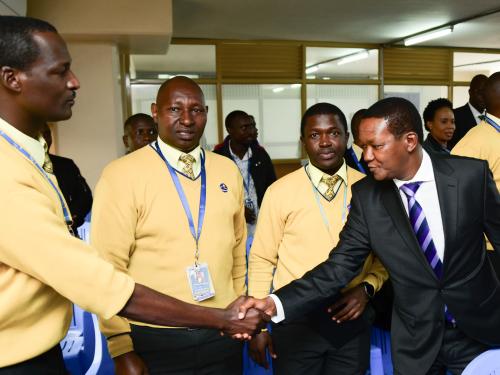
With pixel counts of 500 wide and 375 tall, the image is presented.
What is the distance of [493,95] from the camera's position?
10.1 ft

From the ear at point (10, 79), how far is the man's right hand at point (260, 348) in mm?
1452

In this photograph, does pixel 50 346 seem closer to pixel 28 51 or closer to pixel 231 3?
Result: pixel 28 51

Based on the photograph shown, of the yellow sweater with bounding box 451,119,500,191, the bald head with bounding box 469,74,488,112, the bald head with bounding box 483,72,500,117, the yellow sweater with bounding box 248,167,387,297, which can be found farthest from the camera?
the bald head with bounding box 469,74,488,112

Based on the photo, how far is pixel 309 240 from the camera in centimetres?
214

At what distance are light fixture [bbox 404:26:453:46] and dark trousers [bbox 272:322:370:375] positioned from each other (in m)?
8.09

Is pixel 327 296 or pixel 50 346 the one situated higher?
pixel 50 346

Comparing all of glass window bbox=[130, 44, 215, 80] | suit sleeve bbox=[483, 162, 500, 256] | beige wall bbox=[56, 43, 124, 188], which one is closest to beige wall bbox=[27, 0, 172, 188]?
beige wall bbox=[56, 43, 124, 188]

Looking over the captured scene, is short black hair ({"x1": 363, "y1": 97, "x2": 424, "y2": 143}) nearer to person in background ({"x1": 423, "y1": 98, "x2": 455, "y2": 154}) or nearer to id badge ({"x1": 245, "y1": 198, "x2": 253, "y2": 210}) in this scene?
id badge ({"x1": 245, "y1": 198, "x2": 253, "y2": 210})

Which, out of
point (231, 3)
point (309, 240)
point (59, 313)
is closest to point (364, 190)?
point (309, 240)

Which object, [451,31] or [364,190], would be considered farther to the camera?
[451,31]

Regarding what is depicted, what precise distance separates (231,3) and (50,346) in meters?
6.47

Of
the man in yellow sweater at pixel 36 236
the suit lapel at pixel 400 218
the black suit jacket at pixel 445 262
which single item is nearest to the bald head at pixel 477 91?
the black suit jacket at pixel 445 262

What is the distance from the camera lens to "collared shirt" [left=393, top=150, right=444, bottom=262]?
1868 millimetres

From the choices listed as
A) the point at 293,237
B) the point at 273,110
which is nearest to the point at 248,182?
the point at 293,237
